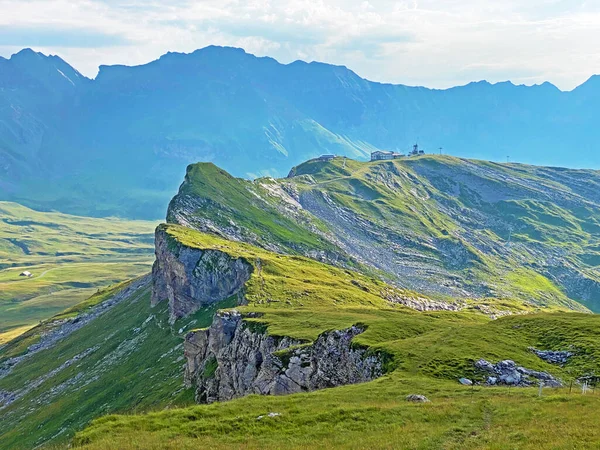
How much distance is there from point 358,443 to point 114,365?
400 ft

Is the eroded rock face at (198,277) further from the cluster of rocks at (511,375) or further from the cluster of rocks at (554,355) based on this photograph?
the cluster of rocks at (511,375)

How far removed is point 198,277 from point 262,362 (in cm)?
8089

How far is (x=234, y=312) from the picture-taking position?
92812 millimetres

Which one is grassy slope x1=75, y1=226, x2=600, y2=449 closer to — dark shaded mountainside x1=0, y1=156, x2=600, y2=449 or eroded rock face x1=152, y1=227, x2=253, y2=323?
dark shaded mountainside x1=0, y1=156, x2=600, y2=449

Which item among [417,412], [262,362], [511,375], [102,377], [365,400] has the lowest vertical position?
[102,377]

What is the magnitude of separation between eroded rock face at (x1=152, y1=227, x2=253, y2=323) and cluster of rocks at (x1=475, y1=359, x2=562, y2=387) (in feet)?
293

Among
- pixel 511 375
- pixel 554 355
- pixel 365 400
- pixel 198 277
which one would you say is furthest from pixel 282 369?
pixel 198 277

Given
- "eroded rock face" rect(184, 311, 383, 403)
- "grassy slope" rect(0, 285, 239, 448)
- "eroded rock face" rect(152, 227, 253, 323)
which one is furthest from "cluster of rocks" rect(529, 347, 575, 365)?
"eroded rock face" rect(152, 227, 253, 323)

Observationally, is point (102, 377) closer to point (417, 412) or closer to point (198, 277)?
point (198, 277)

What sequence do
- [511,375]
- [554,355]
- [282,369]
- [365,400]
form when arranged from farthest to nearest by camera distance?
1. [282,369]
2. [554,355]
3. [511,375]
4. [365,400]

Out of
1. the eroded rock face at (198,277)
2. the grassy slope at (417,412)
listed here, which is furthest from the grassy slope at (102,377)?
the grassy slope at (417,412)

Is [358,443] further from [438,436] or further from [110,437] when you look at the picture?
[110,437]

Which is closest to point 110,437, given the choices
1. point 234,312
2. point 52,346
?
point 234,312

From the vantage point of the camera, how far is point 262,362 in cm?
7044
